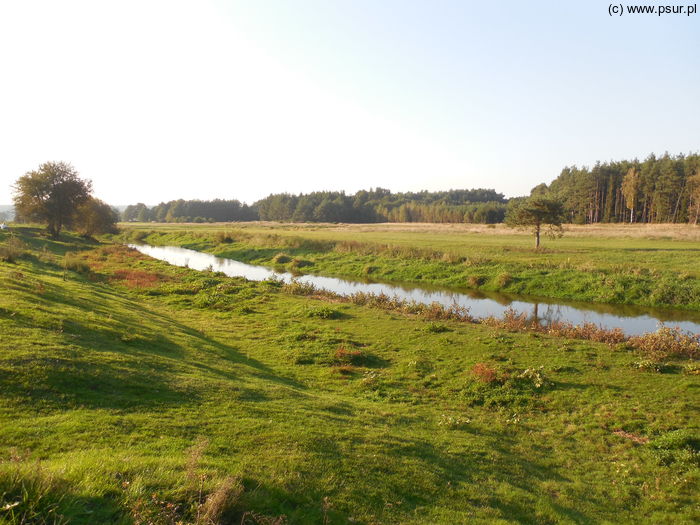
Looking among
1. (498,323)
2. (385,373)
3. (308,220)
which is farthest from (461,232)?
(308,220)

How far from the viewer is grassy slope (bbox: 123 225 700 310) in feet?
99.9

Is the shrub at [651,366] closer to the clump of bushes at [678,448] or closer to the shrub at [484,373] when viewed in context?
the clump of bushes at [678,448]

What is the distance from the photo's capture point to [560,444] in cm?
1039

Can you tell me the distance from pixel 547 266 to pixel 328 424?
33880 mm

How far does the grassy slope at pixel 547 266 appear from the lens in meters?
30.5

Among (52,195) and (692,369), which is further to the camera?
(52,195)

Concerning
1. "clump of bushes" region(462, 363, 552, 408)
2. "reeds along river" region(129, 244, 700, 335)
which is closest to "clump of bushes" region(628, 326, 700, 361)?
"reeds along river" region(129, 244, 700, 335)

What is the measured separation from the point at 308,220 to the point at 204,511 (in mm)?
163295

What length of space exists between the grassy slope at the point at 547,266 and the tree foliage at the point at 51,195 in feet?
76.0

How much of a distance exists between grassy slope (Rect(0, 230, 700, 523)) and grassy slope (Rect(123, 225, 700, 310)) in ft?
54.7

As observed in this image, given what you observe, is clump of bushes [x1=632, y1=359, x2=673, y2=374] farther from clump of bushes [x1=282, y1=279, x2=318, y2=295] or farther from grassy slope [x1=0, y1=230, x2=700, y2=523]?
clump of bushes [x1=282, y1=279, x2=318, y2=295]

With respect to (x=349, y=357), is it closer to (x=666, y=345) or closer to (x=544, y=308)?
(x=666, y=345)

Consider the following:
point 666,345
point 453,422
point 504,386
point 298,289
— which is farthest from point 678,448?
point 298,289

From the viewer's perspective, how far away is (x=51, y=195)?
5697 cm
